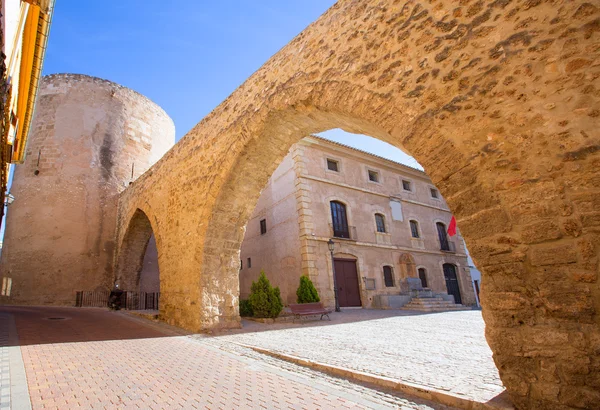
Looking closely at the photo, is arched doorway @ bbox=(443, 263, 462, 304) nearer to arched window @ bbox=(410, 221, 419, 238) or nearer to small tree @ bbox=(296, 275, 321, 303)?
arched window @ bbox=(410, 221, 419, 238)

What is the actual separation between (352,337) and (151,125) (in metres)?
15.5

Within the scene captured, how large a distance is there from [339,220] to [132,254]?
28.1 ft

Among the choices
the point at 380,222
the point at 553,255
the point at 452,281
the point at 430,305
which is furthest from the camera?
the point at 452,281

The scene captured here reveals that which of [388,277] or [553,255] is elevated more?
[388,277]

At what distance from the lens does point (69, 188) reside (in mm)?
13789

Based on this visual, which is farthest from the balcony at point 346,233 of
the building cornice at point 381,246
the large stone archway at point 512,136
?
the large stone archway at point 512,136

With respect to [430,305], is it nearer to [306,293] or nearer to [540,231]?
[306,293]

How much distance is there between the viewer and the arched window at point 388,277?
1480 centimetres

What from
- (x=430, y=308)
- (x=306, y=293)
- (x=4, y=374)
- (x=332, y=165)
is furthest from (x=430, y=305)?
(x=4, y=374)

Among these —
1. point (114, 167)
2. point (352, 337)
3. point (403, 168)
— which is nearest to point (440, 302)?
point (403, 168)

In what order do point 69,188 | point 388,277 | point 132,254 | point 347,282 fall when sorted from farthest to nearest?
point 388,277
point 69,188
point 347,282
point 132,254

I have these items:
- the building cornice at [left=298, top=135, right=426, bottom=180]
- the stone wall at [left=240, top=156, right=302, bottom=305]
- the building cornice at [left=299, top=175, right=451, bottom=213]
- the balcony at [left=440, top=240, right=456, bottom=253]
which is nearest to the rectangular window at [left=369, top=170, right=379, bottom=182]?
the building cornice at [left=298, top=135, right=426, bottom=180]

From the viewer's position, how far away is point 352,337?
5598mm

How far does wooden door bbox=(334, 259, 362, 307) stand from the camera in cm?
1337
